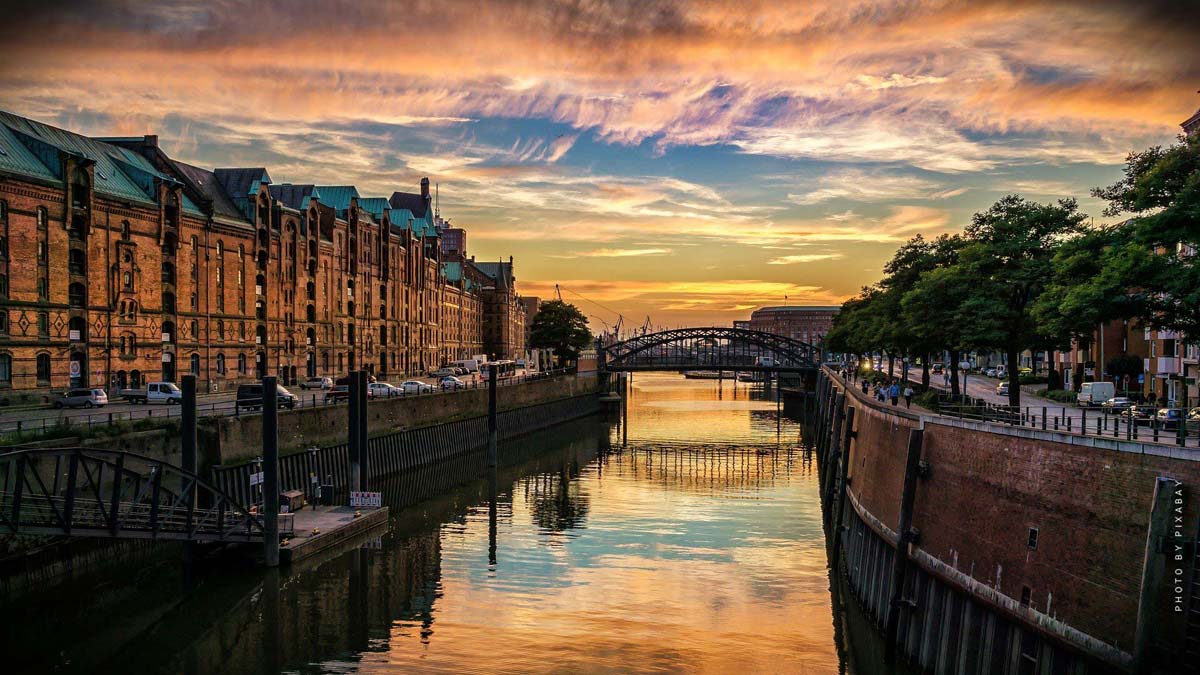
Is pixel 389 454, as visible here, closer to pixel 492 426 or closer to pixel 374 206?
pixel 492 426

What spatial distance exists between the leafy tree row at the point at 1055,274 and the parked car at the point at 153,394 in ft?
148

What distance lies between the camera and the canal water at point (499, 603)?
27.4 metres

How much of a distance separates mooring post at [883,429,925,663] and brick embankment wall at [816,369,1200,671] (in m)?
0.20

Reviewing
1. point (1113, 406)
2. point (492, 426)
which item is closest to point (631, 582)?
point (1113, 406)

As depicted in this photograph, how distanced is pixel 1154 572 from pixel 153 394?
2228 inches

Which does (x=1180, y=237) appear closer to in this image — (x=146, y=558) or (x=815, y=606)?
(x=815, y=606)

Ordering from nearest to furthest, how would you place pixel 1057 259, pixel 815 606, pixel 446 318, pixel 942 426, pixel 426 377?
pixel 942 426, pixel 815 606, pixel 1057 259, pixel 426 377, pixel 446 318

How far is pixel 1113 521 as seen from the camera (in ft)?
62.8

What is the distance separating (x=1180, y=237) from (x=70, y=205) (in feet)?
194

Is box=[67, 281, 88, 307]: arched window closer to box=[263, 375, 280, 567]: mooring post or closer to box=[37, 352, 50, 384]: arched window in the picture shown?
box=[37, 352, 50, 384]: arched window

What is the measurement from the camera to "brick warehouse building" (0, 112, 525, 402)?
182 ft

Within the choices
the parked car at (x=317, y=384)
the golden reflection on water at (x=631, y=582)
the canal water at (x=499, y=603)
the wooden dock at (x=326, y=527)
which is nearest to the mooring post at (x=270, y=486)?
the wooden dock at (x=326, y=527)

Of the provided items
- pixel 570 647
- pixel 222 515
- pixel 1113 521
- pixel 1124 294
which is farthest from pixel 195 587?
pixel 1124 294

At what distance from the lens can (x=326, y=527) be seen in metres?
39.5
